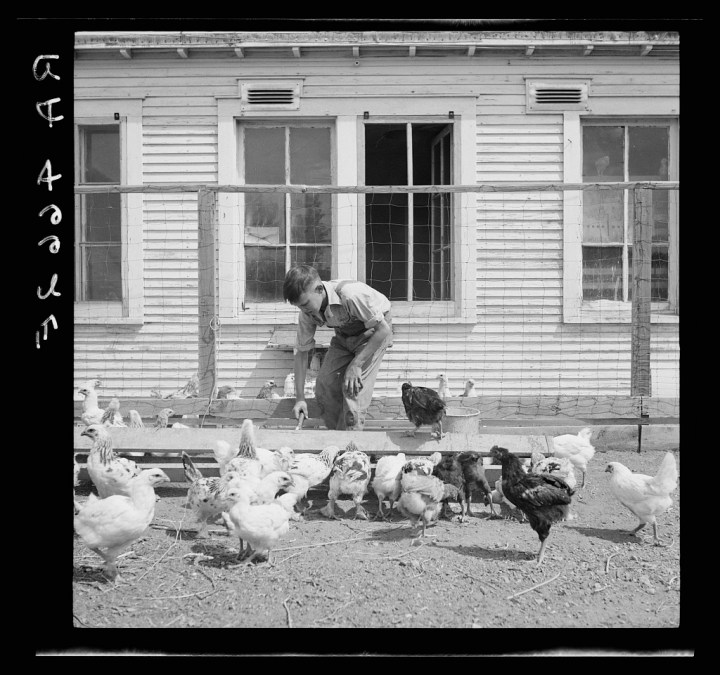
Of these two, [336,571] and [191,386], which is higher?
[191,386]

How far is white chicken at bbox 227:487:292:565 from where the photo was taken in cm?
382

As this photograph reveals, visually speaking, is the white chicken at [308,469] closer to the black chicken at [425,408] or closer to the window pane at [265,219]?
the black chicken at [425,408]

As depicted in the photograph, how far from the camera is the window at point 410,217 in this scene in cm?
839

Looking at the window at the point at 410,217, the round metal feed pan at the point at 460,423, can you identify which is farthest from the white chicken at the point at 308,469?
the window at the point at 410,217

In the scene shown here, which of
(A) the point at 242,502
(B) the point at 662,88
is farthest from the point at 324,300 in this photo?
(B) the point at 662,88

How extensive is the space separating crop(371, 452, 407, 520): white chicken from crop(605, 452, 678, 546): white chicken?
1361mm

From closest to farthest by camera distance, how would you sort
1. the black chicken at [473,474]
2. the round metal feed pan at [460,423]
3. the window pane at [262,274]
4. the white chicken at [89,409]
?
the black chicken at [473,474], the round metal feed pan at [460,423], the white chicken at [89,409], the window pane at [262,274]

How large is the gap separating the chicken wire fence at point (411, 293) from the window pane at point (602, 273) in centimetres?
1

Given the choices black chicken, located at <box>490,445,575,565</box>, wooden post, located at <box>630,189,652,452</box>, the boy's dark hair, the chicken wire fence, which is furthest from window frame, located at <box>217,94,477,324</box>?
black chicken, located at <box>490,445,575,565</box>

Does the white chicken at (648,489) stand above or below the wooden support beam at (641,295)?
below
